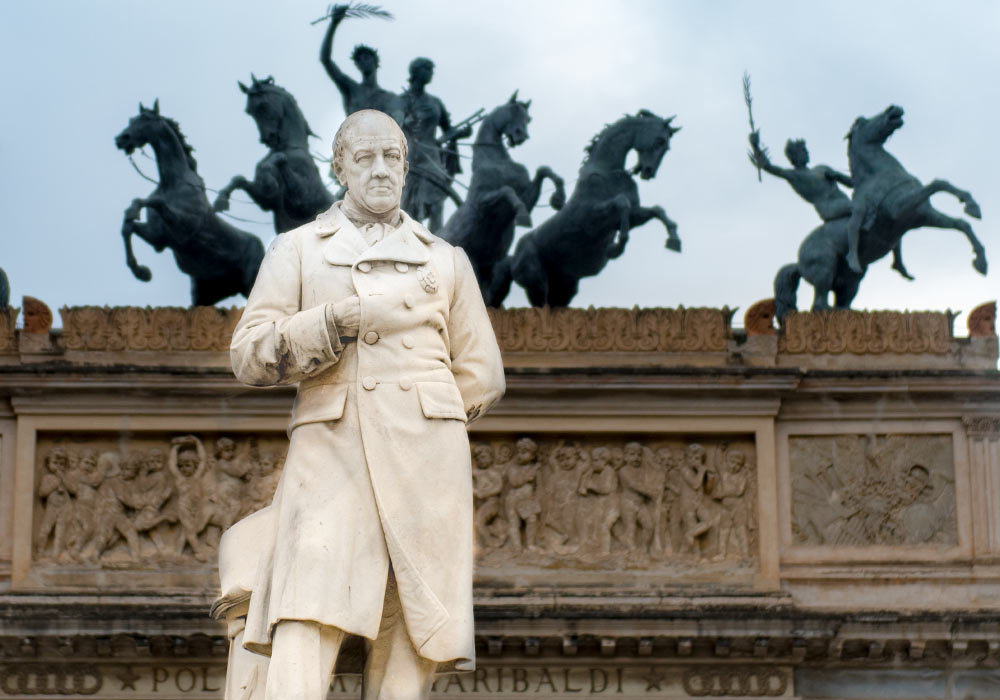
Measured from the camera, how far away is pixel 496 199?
30.5 m

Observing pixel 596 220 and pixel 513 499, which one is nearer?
pixel 513 499

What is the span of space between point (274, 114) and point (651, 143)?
4.22 meters

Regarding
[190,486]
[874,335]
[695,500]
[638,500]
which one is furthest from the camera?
[874,335]

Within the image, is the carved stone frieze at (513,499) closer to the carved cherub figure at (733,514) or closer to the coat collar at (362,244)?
the carved cherub figure at (733,514)

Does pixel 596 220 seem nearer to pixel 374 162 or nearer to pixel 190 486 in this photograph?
pixel 190 486

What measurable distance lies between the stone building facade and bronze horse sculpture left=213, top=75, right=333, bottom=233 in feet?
7.33

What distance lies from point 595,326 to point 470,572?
2209 cm

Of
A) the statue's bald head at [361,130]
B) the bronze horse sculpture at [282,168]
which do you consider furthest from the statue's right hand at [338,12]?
the statue's bald head at [361,130]

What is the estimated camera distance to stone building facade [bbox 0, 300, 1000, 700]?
1132 inches

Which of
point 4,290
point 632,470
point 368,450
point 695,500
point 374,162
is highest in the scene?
point 4,290

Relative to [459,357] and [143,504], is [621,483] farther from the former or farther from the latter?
[459,357]

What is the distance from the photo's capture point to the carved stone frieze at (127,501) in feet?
95.1

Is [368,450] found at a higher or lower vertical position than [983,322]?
lower

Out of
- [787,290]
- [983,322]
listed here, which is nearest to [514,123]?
[787,290]
